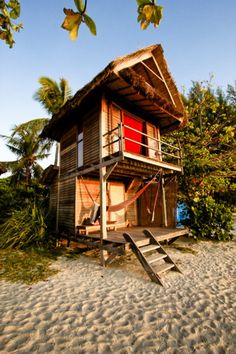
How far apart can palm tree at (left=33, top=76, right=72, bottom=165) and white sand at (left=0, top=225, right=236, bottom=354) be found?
990 cm

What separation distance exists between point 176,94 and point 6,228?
9633 millimetres

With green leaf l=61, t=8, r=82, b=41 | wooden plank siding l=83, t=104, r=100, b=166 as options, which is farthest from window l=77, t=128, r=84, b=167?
green leaf l=61, t=8, r=82, b=41

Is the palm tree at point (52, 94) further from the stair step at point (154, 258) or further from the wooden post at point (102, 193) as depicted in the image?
the stair step at point (154, 258)

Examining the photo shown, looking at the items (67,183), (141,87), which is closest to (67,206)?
(67,183)

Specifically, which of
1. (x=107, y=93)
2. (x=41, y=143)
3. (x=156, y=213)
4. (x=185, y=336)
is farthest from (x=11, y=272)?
(x=41, y=143)

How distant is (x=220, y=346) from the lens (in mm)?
2355

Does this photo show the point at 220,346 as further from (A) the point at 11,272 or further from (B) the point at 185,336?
(A) the point at 11,272

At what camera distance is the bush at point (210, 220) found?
314 inches

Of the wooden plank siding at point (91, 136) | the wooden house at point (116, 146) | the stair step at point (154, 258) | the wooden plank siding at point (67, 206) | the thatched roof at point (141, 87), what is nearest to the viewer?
the stair step at point (154, 258)

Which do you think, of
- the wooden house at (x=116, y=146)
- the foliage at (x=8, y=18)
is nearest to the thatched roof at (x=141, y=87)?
the wooden house at (x=116, y=146)

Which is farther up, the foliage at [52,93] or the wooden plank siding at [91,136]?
the foliage at [52,93]

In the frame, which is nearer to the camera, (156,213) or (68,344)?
(68,344)

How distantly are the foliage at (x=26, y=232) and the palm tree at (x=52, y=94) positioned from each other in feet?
19.1

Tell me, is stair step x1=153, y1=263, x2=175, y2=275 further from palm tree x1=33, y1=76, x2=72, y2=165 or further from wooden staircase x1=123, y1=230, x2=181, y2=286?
palm tree x1=33, y1=76, x2=72, y2=165
